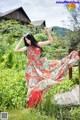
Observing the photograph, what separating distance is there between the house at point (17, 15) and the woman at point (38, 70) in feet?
29.5

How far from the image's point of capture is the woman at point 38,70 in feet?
24.9

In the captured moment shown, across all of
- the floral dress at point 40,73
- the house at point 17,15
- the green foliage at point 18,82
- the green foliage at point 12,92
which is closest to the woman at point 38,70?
the floral dress at point 40,73

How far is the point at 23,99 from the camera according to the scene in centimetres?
848

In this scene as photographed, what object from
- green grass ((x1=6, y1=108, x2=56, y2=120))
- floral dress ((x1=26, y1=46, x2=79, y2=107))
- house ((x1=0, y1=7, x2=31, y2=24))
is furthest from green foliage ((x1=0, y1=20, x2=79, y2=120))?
house ((x1=0, y1=7, x2=31, y2=24))

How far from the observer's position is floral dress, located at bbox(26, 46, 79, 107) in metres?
7.61

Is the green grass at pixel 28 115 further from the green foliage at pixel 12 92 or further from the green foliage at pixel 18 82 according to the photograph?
the green foliage at pixel 12 92

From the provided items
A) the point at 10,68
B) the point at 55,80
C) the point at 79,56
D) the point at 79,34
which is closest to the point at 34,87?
the point at 55,80

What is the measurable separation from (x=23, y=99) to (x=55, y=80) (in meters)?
1.10

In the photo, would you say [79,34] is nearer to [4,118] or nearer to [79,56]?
[79,56]

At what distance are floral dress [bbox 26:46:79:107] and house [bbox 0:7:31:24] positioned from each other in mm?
8989

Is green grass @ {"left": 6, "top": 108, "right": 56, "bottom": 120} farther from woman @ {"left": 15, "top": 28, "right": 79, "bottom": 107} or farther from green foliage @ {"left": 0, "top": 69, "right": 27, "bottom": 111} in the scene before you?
green foliage @ {"left": 0, "top": 69, "right": 27, "bottom": 111}

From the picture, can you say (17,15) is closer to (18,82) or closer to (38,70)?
(18,82)

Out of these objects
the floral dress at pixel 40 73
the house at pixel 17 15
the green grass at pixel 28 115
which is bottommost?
the green grass at pixel 28 115

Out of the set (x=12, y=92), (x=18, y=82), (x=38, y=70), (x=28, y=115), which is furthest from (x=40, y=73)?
(x=18, y=82)
